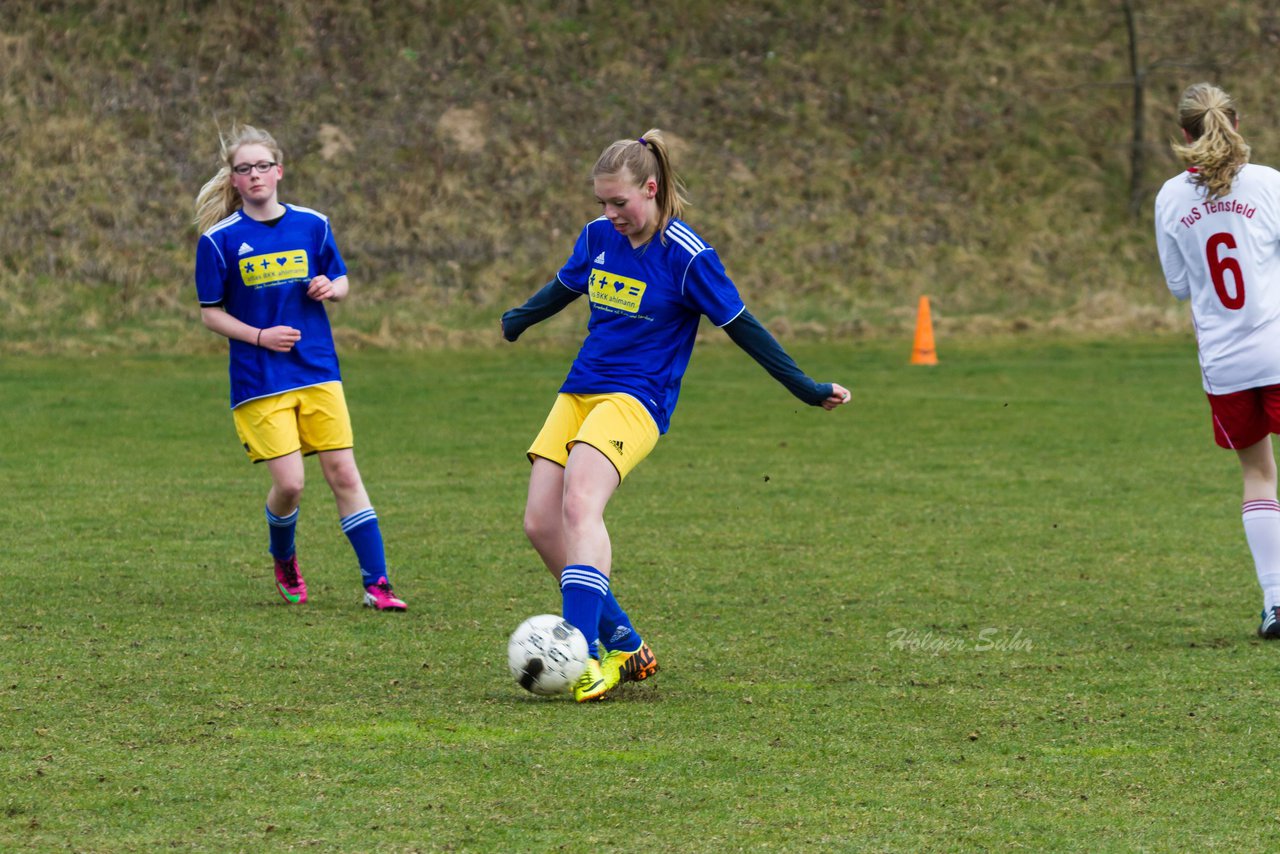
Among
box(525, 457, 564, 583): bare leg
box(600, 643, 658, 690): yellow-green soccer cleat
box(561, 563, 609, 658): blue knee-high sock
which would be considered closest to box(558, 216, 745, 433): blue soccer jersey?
box(525, 457, 564, 583): bare leg

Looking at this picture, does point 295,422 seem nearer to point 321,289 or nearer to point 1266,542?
point 321,289

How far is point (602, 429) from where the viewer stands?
17.8ft

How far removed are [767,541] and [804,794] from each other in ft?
15.4

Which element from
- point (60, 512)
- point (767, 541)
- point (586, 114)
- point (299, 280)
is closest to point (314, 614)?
point (299, 280)

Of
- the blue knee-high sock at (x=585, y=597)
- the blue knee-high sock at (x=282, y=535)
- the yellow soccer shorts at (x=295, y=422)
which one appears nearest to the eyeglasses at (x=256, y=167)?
the yellow soccer shorts at (x=295, y=422)

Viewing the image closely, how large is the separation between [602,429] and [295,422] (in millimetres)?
2304

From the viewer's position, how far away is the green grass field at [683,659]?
156 inches

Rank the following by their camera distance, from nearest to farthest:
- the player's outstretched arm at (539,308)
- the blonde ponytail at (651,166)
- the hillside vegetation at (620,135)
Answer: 1. the blonde ponytail at (651,166)
2. the player's outstretched arm at (539,308)
3. the hillside vegetation at (620,135)

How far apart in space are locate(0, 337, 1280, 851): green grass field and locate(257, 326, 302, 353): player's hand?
1.14 meters

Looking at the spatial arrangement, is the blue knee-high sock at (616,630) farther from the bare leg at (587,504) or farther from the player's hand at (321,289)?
the player's hand at (321,289)

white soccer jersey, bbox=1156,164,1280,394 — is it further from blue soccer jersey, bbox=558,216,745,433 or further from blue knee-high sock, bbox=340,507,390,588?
blue knee-high sock, bbox=340,507,390,588

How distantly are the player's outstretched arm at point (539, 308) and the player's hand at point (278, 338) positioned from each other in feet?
4.59

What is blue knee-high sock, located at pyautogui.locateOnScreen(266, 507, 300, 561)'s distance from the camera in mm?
7246

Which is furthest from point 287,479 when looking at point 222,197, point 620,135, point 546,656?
point 620,135
